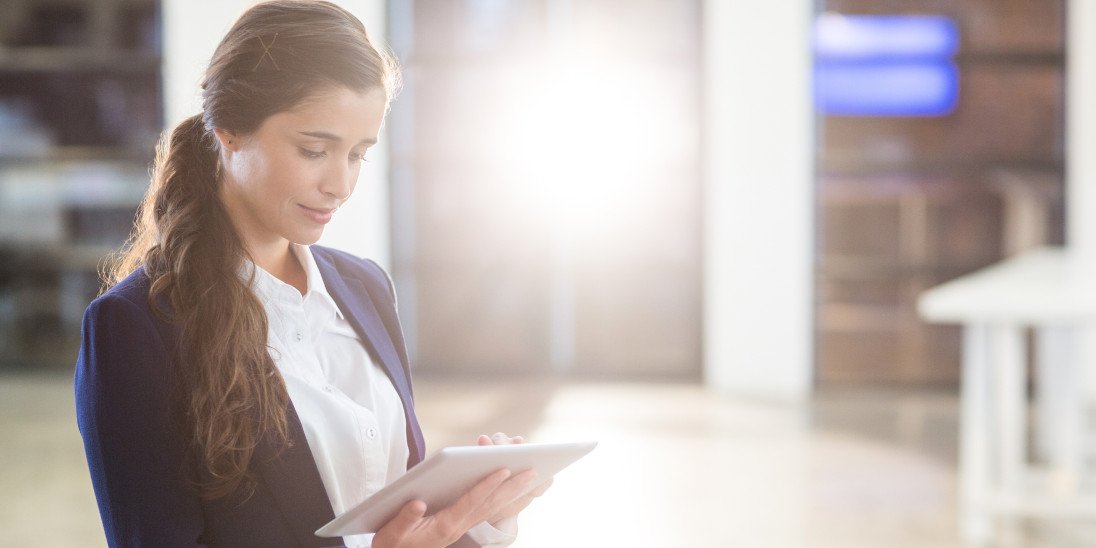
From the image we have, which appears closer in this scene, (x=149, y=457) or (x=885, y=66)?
(x=149, y=457)

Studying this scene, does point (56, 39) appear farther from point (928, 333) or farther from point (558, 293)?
point (928, 333)

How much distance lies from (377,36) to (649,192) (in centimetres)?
189

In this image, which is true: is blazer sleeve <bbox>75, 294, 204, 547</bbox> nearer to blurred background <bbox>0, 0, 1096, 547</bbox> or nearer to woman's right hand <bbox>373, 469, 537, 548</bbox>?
woman's right hand <bbox>373, 469, 537, 548</bbox>

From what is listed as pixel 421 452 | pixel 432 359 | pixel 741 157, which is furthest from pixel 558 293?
pixel 421 452

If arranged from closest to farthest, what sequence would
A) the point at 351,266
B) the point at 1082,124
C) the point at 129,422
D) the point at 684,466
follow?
the point at 129,422 → the point at 351,266 → the point at 684,466 → the point at 1082,124

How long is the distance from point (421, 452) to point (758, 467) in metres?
3.37

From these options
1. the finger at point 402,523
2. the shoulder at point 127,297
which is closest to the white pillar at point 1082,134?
the finger at point 402,523

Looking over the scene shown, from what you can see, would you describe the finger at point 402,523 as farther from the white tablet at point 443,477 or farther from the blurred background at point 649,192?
the blurred background at point 649,192

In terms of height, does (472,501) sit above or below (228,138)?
below

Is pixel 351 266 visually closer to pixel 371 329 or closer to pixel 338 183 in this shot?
pixel 371 329

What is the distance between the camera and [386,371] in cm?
137

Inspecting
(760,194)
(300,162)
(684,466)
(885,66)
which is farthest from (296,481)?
(885,66)

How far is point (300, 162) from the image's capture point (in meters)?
1.20

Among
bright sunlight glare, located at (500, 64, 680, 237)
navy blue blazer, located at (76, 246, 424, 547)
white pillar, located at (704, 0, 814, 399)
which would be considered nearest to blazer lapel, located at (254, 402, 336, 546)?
navy blue blazer, located at (76, 246, 424, 547)
